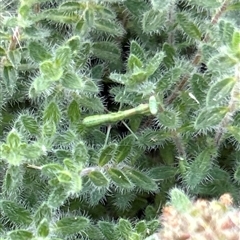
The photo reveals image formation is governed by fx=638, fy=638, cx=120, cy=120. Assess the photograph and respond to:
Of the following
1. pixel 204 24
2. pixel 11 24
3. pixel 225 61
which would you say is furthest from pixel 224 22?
pixel 11 24

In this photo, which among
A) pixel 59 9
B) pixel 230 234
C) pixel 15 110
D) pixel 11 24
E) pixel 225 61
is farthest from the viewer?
pixel 15 110

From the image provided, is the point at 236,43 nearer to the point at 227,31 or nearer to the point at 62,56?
the point at 227,31

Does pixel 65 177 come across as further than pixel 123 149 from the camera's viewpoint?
No

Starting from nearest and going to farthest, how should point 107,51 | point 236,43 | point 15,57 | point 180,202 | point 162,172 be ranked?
point 180,202 < point 236,43 < point 15,57 < point 162,172 < point 107,51

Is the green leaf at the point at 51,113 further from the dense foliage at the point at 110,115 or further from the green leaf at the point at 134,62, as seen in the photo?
the green leaf at the point at 134,62

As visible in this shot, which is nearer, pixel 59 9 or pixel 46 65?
pixel 46 65

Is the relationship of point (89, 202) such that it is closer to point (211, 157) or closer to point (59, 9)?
point (211, 157)

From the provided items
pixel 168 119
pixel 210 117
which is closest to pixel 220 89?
pixel 210 117

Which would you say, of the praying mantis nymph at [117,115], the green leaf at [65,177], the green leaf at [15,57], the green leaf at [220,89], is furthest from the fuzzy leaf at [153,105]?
the green leaf at [15,57]

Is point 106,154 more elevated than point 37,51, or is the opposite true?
point 37,51
